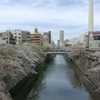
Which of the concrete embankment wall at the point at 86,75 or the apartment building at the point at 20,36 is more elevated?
the apartment building at the point at 20,36

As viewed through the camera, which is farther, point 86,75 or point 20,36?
point 20,36

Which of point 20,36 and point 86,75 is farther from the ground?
point 20,36

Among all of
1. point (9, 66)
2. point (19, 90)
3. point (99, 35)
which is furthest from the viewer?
point (99, 35)

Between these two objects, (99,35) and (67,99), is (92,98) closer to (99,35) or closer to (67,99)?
(67,99)

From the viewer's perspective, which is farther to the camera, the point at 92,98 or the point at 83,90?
the point at 83,90

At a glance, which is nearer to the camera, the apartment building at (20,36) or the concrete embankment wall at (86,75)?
the concrete embankment wall at (86,75)

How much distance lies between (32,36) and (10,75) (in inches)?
3916

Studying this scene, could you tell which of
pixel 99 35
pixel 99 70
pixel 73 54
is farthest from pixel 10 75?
pixel 99 35

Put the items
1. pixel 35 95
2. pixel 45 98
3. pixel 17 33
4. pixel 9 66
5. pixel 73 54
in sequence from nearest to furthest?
pixel 9 66
pixel 45 98
pixel 35 95
pixel 73 54
pixel 17 33

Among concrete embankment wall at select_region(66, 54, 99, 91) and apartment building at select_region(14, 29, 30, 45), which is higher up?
apartment building at select_region(14, 29, 30, 45)

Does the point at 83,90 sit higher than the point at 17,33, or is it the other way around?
the point at 17,33

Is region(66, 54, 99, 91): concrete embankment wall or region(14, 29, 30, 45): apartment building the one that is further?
region(14, 29, 30, 45): apartment building

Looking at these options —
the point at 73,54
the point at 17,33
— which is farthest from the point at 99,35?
the point at 17,33

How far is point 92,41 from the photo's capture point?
75000mm
